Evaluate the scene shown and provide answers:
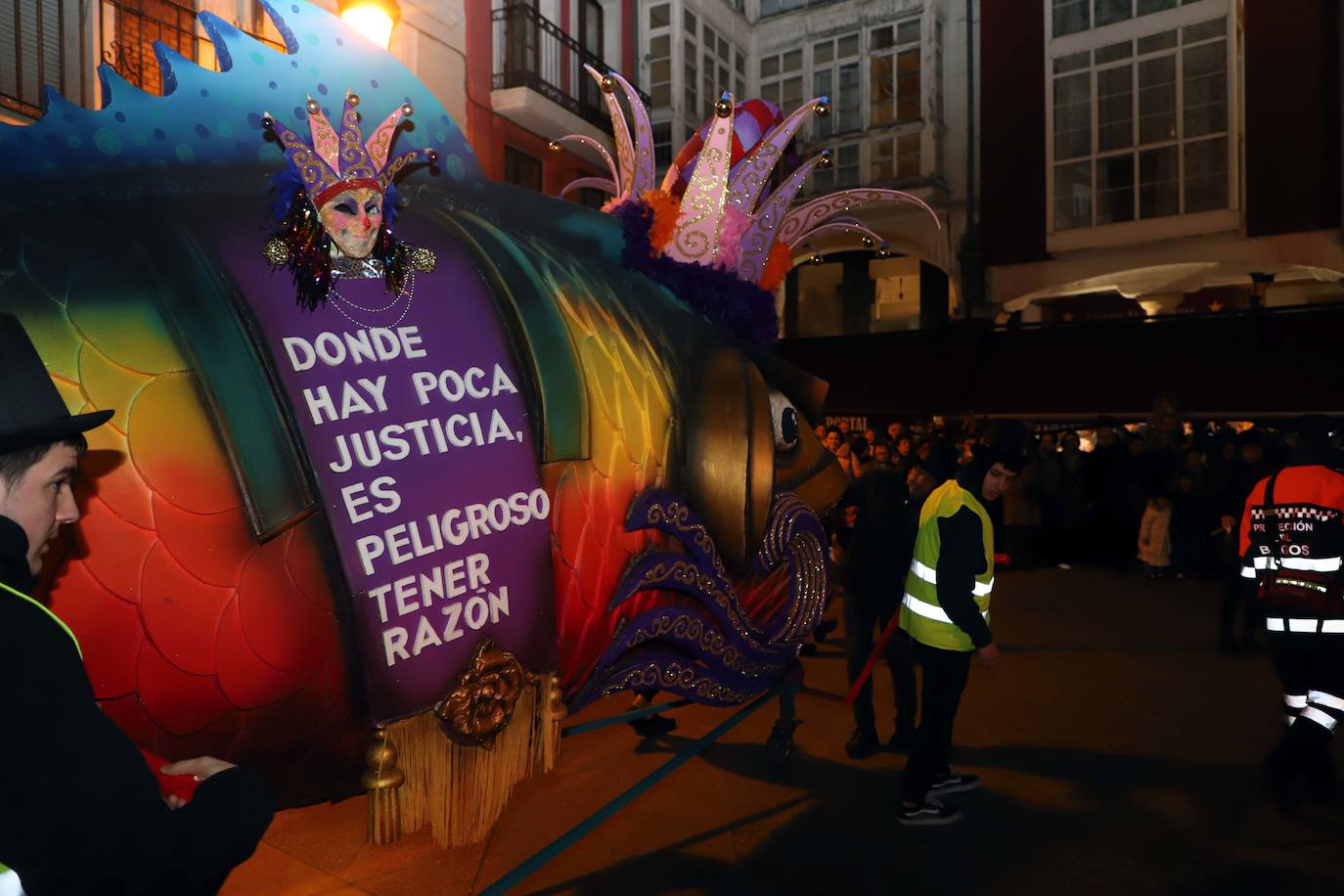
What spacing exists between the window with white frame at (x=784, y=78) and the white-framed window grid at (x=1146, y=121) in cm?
441

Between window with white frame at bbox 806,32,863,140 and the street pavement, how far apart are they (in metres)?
13.3

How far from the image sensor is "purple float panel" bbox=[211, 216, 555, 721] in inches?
82.0

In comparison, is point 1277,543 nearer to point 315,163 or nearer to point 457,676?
point 457,676

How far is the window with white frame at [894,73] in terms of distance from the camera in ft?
54.6

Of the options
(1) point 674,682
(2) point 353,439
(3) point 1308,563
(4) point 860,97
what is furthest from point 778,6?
(2) point 353,439

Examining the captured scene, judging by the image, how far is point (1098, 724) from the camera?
5453 mm

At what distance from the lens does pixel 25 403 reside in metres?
1.32

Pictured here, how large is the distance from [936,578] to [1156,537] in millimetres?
6738

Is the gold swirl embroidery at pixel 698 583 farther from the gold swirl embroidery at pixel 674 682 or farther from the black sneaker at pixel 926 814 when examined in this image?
the black sneaker at pixel 926 814

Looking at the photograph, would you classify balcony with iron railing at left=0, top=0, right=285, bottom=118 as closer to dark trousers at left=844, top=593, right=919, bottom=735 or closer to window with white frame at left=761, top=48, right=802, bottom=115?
dark trousers at left=844, top=593, right=919, bottom=735

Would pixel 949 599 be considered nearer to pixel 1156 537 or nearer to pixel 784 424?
pixel 784 424

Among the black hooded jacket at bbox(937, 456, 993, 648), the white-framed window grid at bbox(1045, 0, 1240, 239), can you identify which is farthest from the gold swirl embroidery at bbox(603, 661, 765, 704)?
the white-framed window grid at bbox(1045, 0, 1240, 239)

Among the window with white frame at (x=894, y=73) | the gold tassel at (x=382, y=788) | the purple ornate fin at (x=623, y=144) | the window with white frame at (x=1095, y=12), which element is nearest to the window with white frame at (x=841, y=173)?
the window with white frame at (x=894, y=73)

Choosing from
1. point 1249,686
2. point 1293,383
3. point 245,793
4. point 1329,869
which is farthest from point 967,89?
A: point 245,793
